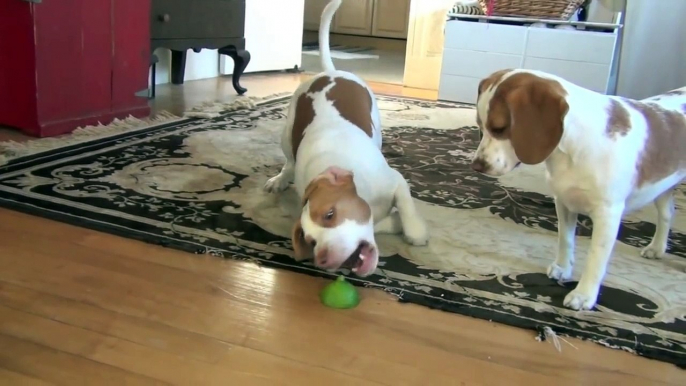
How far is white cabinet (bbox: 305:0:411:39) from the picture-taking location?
8.17 m

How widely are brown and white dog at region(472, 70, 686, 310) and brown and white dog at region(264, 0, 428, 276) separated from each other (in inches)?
11.3

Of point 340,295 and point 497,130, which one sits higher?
point 497,130

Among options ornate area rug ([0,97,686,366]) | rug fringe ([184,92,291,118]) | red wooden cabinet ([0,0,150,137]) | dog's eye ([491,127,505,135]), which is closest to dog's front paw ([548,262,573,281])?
ornate area rug ([0,97,686,366])

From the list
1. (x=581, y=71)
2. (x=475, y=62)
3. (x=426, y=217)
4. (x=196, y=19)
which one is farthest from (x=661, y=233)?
(x=475, y=62)

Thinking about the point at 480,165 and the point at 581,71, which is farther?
the point at 581,71

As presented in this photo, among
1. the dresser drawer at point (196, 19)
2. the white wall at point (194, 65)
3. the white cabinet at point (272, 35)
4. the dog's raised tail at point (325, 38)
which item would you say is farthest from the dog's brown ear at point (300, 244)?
the white cabinet at point (272, 35)

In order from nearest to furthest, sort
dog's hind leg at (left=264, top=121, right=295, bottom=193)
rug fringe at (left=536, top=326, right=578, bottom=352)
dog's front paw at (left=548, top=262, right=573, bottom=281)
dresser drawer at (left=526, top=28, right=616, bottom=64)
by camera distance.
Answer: rug fringe at (left=536, top=326, right=578, bottom=352)
dog's front paw at (left=548, top=262, right=573, bottom=281)
dog's hind leg at (left=264, top=121, right=295, bottom=193)
dresser drawer at (left=526, top=28, right=616, bottom=64)

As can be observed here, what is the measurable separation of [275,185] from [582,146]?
965 mm

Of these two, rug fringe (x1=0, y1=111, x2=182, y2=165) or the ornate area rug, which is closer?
the ornate area rug

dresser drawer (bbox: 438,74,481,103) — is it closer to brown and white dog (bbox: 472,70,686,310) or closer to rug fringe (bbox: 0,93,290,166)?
rug fringe (bbox: 0,93,290,166)

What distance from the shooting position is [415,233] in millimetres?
1517

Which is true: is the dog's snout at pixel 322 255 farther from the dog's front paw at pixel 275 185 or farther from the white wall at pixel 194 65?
the white wall at pixel 194 65

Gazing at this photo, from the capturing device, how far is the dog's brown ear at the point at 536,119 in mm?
1169

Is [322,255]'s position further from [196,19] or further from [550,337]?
[196,19]
